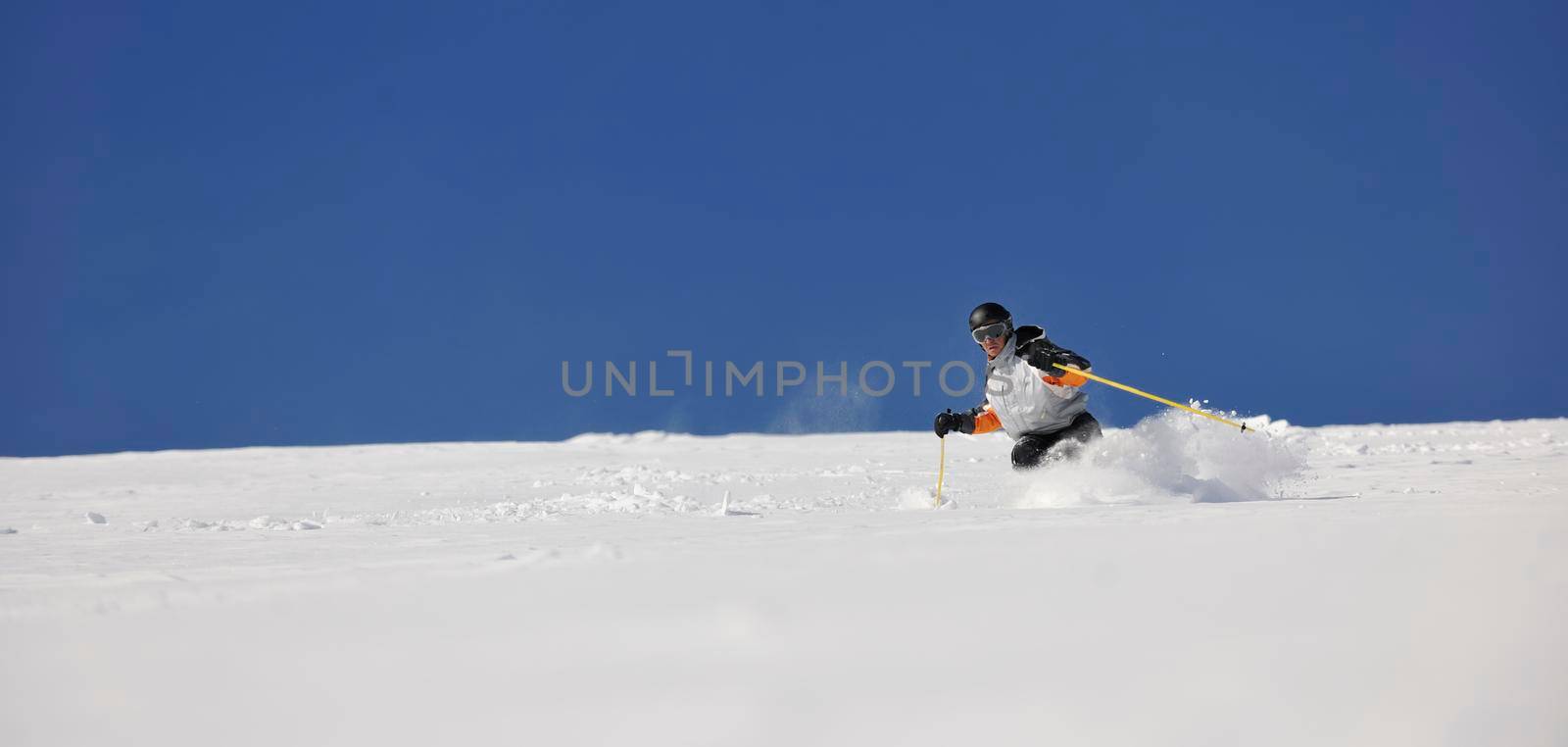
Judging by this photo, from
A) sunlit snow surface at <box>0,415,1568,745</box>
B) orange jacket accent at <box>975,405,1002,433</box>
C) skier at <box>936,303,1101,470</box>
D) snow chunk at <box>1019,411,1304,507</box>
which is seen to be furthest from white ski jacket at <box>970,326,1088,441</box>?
sunlit snow surface at <box>0,415,1568,745</box>

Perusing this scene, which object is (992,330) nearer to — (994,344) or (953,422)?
(994,344)

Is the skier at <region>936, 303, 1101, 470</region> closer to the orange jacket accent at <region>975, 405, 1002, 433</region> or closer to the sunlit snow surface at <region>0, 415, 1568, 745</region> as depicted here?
the orange jacket accent at <region>975, 405, 1002, 433</region>

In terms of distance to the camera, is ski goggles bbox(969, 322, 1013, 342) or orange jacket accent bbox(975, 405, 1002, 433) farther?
orange jacket accent bbox(975, 405, 1002, 433)

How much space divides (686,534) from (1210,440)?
3687 mm

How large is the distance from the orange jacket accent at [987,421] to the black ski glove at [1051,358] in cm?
56

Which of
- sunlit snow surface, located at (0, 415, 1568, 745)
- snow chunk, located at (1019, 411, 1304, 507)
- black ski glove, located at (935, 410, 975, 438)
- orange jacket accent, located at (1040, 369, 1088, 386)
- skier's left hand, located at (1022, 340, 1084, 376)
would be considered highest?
skier's left hand, located at (1022, 340, 1084, 376)

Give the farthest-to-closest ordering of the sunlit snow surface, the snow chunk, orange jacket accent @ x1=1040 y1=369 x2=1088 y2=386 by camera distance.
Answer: orange jacket accent @ x1=1040 y1=369 x2=1088 y2=386 < the snow chunk < the sunlit snow surface

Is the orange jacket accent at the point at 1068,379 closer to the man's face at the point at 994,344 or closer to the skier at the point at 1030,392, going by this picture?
the skier at the point at 1030,392

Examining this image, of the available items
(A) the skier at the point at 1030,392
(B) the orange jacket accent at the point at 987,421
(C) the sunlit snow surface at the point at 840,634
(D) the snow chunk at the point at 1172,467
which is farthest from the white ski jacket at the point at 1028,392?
(C) the sunlit snow surface at the point at 840,634

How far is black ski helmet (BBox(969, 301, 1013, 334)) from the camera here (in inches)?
219

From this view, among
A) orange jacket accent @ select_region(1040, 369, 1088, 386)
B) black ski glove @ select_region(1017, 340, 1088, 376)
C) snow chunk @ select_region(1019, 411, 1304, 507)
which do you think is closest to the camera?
snow chunk @ select_region(1019, 411, 1304, 507)

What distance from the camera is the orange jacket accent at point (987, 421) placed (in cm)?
604

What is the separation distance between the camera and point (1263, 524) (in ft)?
9.14

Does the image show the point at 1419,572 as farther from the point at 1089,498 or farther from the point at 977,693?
the point at 1089,498
